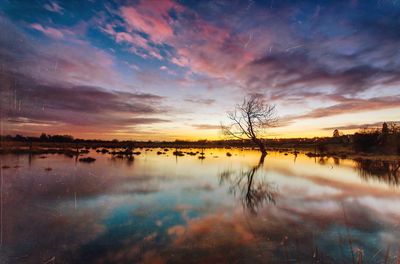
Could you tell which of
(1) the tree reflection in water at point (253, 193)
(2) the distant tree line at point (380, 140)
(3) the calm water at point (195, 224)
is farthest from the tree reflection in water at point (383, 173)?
(2) the distant tree line at point (380, 140)

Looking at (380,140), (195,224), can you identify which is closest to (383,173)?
(195,224)

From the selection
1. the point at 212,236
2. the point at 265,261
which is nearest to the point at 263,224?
the point at 212,236

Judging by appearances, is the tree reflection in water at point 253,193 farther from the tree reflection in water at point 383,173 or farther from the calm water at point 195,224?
the tree reflection in water at point 383,173

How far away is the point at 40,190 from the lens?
9.64 meters

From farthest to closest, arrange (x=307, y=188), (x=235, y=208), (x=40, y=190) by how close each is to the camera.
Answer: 1. (x=307, y=188)
2. (x=40, y=190)
3. (x=235, y=208)

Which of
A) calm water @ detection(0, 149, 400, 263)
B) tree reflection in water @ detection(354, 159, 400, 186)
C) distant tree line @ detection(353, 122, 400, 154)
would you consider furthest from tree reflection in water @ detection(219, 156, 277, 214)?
distant tree line @ detection(353, 122, 400, 154)

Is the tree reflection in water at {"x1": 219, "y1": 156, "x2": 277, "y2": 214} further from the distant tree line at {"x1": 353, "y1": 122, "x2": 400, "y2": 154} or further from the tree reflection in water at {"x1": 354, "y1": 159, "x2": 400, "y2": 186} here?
the distant tree line at {"x1": 353, "y1": 122, "x2": 400, "y2": 154}

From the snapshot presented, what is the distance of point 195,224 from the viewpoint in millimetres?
6000

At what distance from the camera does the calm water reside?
428 cm

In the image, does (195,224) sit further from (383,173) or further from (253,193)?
(383,173)

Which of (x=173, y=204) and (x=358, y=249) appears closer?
(x=358, y=249)

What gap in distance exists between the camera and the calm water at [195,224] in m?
4.28

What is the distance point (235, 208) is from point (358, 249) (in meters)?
3.65

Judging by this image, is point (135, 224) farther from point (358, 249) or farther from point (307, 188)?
point (307, 188)
